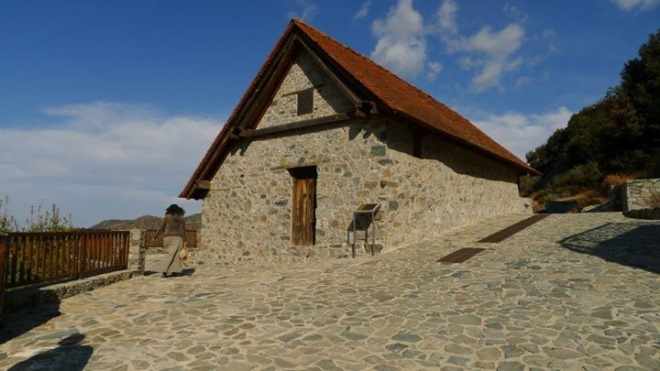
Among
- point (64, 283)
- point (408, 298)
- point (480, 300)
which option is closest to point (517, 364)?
point (480, 300)

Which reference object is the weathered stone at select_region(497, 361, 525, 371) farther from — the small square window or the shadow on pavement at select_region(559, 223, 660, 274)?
the small square window

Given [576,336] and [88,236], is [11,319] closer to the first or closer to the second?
[88,236]

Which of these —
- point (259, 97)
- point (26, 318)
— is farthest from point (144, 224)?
point (26, 318)

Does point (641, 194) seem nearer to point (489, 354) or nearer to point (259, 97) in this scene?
point (259, 97)

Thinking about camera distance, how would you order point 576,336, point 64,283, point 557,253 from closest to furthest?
point 576,336 → point 64,283 → point 557,253

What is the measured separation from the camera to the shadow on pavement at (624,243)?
7570 mm

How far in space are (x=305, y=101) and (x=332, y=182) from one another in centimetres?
250

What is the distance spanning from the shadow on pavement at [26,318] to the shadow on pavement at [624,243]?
9.05 m

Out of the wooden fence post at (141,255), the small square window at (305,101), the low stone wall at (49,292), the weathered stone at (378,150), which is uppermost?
the small square window at (305,101)

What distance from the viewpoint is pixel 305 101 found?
1195 cm

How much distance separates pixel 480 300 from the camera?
19.5 feet

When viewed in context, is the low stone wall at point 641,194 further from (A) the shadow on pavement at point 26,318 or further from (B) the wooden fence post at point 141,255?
(A) the shadow on pavement at point 26,318

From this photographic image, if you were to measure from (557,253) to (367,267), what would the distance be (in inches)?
144

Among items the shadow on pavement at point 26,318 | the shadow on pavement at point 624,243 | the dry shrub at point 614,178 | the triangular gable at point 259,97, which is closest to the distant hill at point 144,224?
the triangular gable at point 259,97
